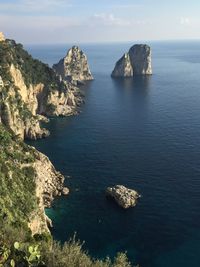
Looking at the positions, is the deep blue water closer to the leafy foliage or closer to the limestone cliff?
the limestone cliff

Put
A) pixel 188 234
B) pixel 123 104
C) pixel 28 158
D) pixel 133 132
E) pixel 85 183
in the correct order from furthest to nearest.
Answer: pixel 123 104, pixel 133 132, pixel 85 183, pixel 28 158, pixel 188 234

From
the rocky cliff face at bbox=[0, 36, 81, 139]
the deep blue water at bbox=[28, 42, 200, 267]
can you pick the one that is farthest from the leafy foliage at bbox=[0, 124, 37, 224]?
the rocky cliff face at bbox=[0, 36, 81, 139]

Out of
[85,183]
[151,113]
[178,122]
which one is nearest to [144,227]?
[85,183]

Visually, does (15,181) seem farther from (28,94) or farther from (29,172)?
(28,94)

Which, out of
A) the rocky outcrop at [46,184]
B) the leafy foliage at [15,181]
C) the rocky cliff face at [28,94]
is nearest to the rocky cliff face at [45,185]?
the rocky outcrop at [46,184]

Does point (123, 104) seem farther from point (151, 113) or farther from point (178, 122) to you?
point (178, 122)

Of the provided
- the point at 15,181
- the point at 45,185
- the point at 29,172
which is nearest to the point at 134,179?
the point at 45,185
